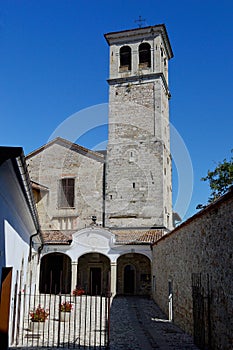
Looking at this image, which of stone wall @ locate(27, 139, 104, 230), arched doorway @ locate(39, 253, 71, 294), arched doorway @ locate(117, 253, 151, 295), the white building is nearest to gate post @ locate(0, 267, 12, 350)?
the white building

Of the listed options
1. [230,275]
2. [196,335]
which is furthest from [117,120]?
[230,275]

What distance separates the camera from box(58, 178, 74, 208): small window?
23.8 m

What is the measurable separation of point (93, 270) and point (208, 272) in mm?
15768

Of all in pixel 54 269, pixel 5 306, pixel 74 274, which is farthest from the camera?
pixel 54 269

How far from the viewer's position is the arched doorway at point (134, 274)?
20.8 meters

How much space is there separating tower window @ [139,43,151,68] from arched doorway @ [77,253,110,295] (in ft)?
44.3

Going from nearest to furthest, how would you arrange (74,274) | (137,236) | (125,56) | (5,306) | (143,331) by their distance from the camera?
(5,306), (143,331), (74,274), (137,236), (125,56)

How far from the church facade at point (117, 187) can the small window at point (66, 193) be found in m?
0.07

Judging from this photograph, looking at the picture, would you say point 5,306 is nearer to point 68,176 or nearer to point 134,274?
point 134,274

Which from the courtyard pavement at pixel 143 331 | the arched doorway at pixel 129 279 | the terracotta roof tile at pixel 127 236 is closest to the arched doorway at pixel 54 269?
the terracotta roof tile at pixel 127 236

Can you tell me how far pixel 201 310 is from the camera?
7.77 meters

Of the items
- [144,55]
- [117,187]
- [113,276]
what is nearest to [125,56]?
[144,55]

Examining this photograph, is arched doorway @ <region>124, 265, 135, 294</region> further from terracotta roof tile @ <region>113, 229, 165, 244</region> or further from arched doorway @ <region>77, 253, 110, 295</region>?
terracotta roof tile @ <region>113, 229, 165, 244</region>

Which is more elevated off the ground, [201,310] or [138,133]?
[138,133]
